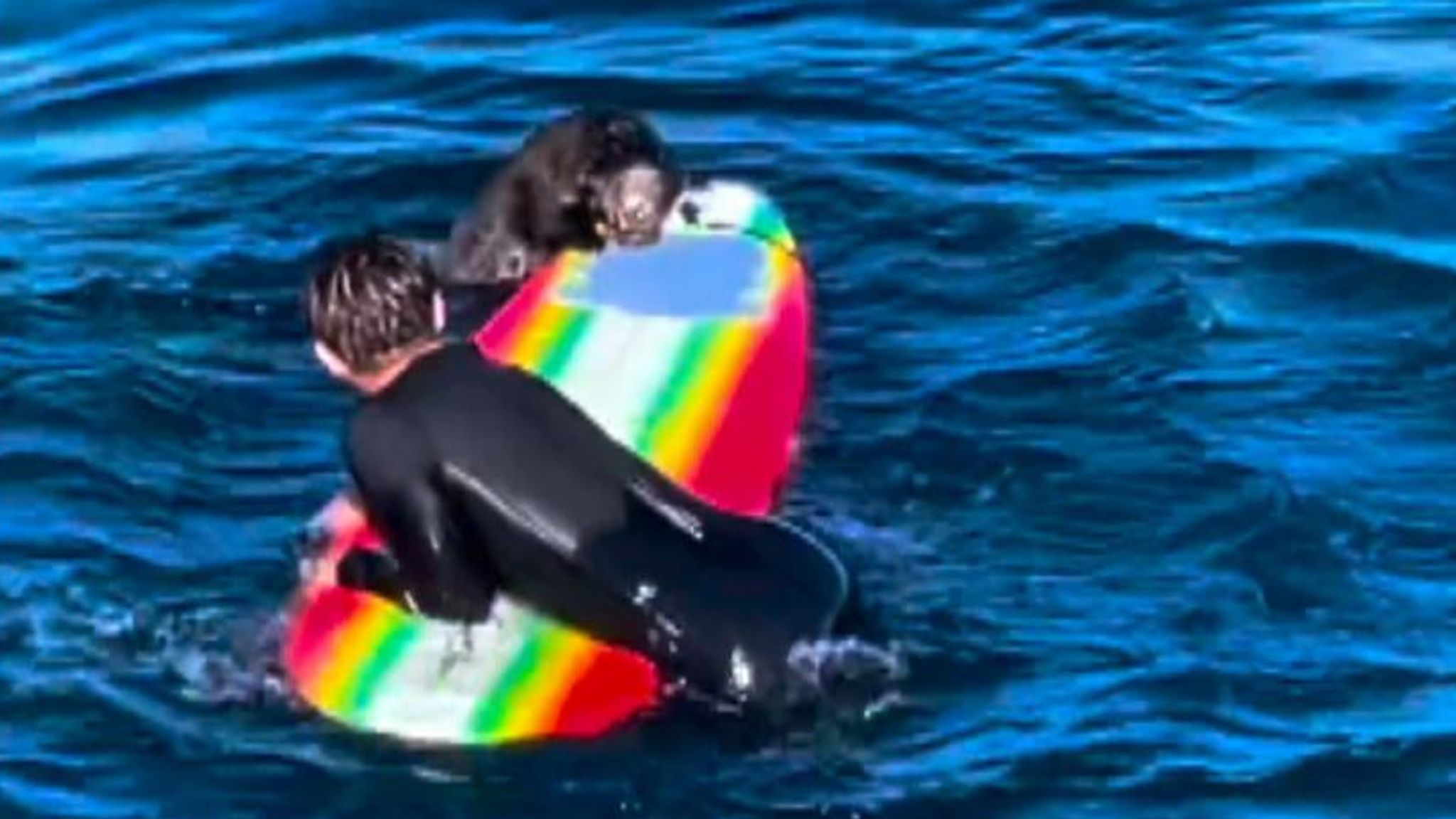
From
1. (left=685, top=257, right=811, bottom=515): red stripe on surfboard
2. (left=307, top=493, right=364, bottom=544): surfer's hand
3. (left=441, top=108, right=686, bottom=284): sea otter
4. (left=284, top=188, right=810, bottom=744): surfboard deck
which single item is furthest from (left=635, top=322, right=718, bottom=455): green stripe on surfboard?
(left=307, top=493, right=364, bottom=544): surfer's hand

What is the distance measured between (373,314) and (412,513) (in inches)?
18.3

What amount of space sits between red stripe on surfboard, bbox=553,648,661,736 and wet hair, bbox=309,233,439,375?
33.8 inches

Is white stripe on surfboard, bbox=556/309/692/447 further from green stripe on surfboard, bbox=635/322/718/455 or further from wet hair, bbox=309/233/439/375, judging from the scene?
wet hair, bbox=309/233/439/375

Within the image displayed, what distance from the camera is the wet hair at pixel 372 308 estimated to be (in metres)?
10.7

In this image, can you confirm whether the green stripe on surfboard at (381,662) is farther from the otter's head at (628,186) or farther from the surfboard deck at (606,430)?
the otter's head at (628,186)

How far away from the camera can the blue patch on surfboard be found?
1214cm

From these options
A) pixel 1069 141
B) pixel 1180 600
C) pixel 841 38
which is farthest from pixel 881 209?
pixel 1180 600

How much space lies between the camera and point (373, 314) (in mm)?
10734

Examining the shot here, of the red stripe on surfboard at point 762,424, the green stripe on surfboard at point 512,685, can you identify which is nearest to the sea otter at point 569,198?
the red stripe on surfboard at point 762,424

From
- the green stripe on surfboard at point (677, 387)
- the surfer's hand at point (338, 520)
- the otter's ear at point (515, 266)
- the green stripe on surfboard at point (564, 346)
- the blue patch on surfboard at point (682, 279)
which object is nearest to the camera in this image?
the surfer's hand at point (338, 520)

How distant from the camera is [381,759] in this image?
34.8ft

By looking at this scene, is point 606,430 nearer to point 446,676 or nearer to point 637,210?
point 446,676

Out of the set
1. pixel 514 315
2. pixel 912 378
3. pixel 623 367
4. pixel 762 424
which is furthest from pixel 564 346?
pixel 912 378

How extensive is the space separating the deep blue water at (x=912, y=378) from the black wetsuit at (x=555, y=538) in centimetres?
23
